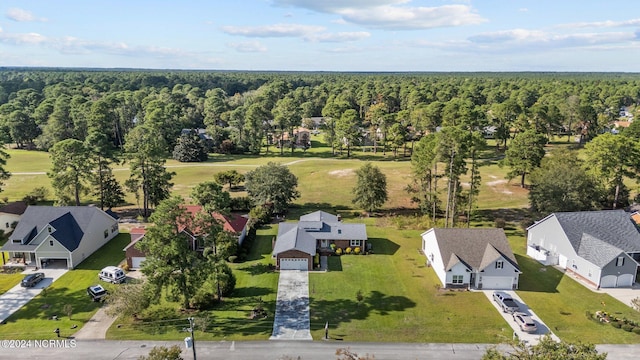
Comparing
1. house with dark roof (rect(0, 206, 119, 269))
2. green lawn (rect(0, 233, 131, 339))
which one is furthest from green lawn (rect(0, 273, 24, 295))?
green lawn (rect(0, 233, 131, 339))

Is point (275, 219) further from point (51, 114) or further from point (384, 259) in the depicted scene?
point (51, 114)

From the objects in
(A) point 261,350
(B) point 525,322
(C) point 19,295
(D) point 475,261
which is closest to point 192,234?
(C) point 19,295

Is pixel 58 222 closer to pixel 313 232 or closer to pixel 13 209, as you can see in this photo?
pixel 13 209

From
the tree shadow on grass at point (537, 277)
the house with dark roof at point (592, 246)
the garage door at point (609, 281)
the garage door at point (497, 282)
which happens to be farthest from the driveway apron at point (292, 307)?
the garage door at point (609, 281)

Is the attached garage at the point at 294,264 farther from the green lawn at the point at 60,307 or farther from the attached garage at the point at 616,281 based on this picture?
the attached garage at the point at 616,281

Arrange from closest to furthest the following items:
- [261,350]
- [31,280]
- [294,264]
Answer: [261,350]
[31,280]
[294,264]

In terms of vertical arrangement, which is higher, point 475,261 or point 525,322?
point 475,261
